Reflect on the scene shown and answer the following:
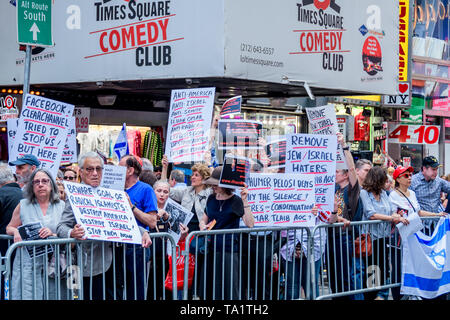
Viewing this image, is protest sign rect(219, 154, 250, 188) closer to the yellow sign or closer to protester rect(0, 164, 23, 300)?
protester rect(0, 164, 23, 300)

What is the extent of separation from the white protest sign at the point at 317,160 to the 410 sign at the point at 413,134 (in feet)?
46.6

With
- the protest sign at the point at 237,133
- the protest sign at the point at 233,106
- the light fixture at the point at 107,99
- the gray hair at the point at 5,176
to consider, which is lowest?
the gray hair at the point at 5,176

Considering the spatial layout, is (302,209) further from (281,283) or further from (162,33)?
(162,33)

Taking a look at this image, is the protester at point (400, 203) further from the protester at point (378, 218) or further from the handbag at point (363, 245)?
the handbag at point (363, 245)

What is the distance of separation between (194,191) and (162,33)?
13.5 ft

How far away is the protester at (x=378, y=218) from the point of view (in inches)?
379

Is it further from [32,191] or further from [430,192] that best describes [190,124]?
[430,192]

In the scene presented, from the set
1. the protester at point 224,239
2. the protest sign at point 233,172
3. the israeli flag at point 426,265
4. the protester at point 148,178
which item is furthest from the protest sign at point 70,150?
the israeli flag at point 426,265

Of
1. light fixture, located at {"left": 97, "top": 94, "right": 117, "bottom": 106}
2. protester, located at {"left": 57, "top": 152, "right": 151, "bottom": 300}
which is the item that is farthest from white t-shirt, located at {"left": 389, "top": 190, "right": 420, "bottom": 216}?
light fixture, located at {"left": 97, "top": 94, "right": 117, "bottom": 106}

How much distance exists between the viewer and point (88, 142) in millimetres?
16047

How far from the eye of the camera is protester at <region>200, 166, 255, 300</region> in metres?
8.43

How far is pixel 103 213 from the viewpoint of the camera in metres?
7.26
